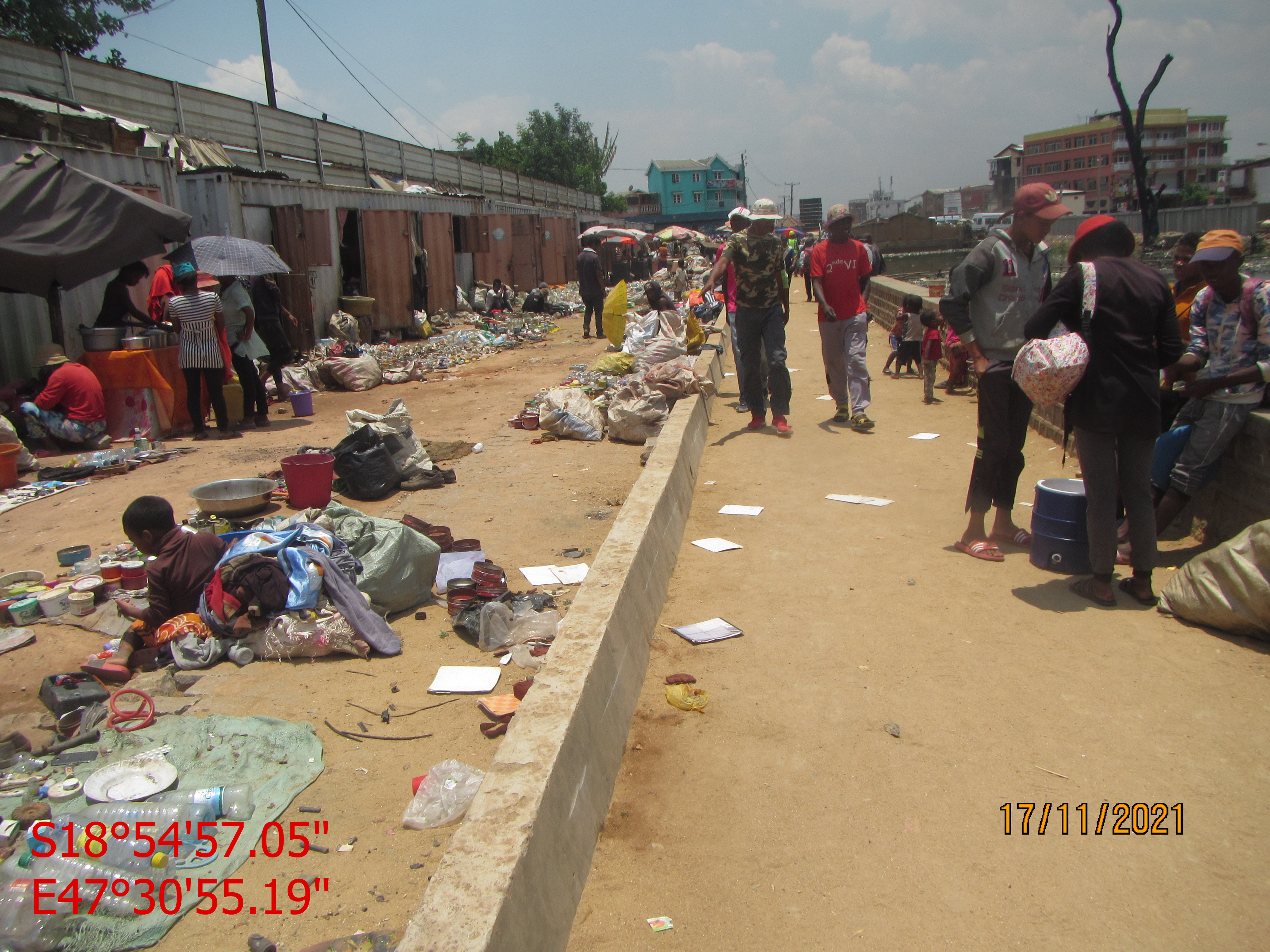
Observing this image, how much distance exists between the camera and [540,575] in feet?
16.1

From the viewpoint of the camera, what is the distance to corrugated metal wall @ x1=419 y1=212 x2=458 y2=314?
18.5 meters

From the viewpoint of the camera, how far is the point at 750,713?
3.35 meters

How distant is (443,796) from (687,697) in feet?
3.45

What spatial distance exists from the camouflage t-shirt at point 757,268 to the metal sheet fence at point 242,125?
1195 cm

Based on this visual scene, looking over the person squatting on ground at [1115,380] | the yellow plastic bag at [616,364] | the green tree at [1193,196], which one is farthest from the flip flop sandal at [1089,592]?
the green tree at [1193,196]

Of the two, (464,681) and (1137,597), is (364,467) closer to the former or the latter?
(464,681)

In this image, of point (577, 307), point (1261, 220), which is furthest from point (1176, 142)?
point (577, 307)

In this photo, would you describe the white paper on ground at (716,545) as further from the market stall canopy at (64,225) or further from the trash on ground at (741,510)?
the market stall canopy at (64,225)

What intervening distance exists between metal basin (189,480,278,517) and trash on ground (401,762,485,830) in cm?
348

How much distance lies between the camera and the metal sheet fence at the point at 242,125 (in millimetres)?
13609

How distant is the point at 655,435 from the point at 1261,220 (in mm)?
34464

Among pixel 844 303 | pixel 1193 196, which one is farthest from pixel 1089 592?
pixel 1193 196
